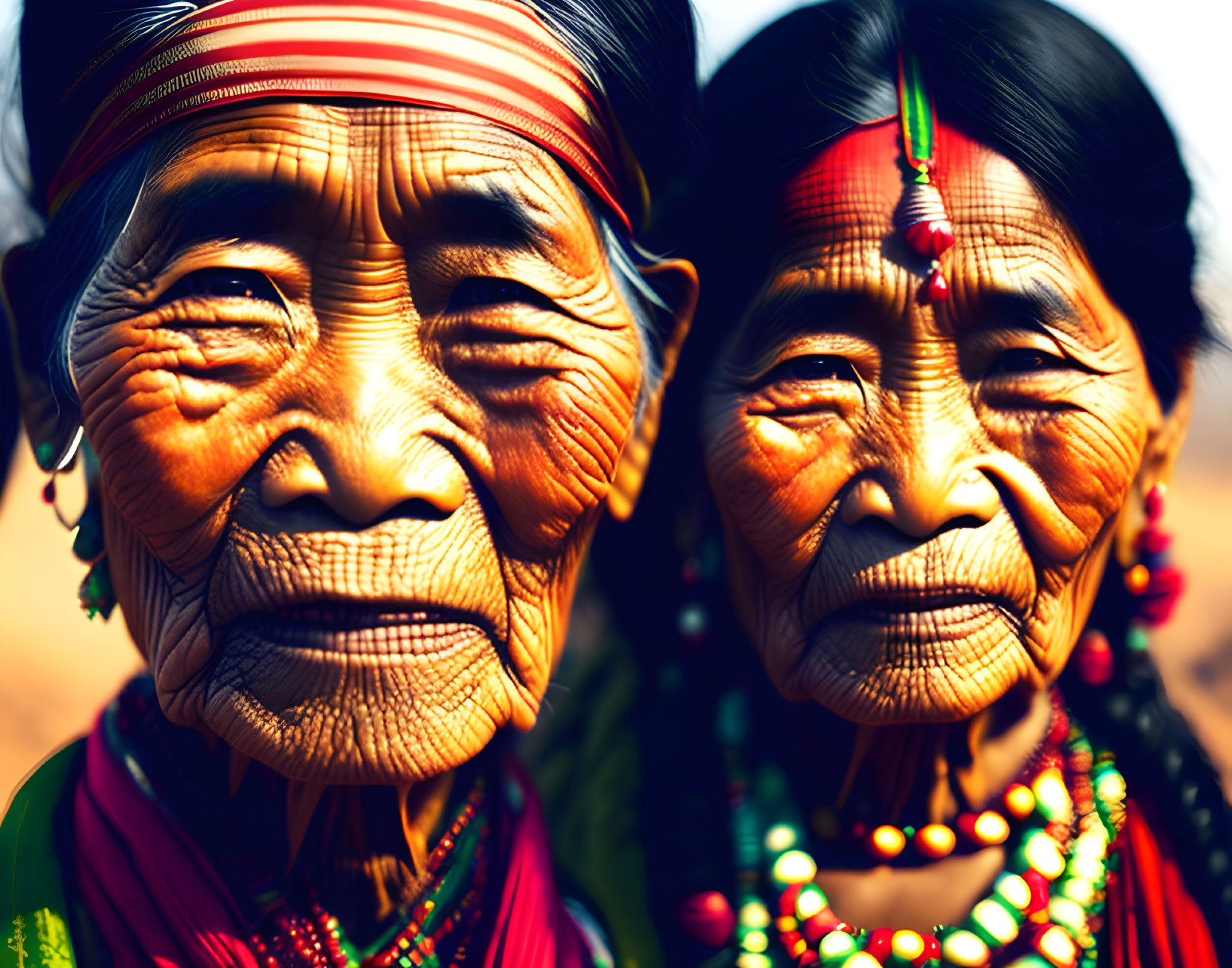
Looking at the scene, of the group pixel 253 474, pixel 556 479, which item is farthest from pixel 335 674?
pixel 556 479

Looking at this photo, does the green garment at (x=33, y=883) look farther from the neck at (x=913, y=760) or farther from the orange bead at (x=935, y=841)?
→ the orange bead at (x=935, y=841)

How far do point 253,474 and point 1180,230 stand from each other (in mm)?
1562

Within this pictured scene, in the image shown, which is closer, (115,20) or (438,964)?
(115,20)

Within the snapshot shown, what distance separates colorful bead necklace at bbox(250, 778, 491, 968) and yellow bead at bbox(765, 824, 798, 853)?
1.61 feet

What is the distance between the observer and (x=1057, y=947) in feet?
6.42

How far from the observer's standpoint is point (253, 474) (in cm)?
163

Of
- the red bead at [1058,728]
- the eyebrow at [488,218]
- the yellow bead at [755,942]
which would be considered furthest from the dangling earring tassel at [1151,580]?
the eyebrow at [488,218]

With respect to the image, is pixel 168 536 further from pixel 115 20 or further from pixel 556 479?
pixel 115 20

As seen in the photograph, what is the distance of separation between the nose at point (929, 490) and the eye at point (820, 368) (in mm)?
145

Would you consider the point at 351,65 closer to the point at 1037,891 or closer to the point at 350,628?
the point at 350,628

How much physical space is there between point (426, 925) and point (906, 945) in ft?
2.55

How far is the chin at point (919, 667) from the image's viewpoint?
6.04ft

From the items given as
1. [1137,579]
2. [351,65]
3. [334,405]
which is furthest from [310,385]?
[1137,579]

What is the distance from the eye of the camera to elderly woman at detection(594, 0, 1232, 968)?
184 cm
